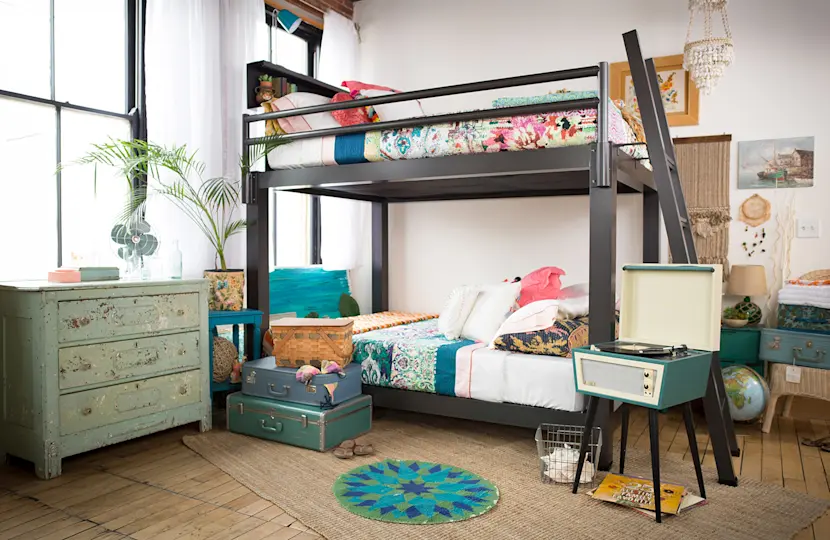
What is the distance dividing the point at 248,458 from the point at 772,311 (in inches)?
125

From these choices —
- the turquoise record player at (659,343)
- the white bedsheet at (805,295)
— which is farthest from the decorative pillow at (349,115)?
the white bedsheet at (805,295)

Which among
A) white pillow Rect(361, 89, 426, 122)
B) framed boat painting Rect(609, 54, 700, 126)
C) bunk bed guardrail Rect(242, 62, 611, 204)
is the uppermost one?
framed boat painting Rect(609, 54, 700, 126)

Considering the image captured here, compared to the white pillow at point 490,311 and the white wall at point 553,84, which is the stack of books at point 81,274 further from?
the white wall at point 553,84

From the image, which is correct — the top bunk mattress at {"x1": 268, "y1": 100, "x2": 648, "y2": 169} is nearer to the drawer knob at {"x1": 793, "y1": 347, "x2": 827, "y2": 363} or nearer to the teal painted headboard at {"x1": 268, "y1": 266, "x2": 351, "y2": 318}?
the teal painted headboard at {"x1": 268, "y1": 266, "x2": 351, "y2": 318}

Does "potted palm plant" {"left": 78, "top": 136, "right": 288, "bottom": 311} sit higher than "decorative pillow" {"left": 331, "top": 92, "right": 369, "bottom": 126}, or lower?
lower

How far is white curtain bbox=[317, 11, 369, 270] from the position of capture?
4.92m

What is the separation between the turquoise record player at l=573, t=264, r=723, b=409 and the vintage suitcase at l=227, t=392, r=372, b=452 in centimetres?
124

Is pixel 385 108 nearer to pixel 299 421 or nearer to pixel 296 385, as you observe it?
pixel 296 385

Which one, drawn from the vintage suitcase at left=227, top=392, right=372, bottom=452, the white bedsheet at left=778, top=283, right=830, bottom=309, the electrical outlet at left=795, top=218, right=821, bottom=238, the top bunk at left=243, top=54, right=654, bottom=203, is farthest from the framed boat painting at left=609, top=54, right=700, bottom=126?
the vintage suitcase at left=227, top=392, right=372, bottom=452

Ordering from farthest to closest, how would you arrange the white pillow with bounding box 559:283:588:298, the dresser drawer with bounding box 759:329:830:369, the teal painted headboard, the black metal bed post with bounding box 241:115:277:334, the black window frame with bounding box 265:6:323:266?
the black window frame with bounding box 265:6:323:266
the teal painted headboard
the black metal bed post with bounding box 241:115:277:334
the white pillow with bounding box 559:283:588:298
the dresser drawer with bounding box 759:329:830:369

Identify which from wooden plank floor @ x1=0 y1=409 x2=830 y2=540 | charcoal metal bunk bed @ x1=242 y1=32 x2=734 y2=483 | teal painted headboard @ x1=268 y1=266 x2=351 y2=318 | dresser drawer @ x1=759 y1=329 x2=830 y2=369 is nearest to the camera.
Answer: wooden plank floor @ x1=0 y1=409 x2=830 y2=540

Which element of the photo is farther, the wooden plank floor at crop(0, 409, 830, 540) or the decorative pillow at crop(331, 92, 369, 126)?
the decorative pillow at crop(331, 92, 369, 126)

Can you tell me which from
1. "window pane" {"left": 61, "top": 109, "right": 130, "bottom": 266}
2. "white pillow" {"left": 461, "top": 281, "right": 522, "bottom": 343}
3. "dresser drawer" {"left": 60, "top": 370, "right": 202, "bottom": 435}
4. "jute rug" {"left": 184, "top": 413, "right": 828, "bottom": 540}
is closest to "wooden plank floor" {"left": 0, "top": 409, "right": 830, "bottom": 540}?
"jute rug" {"left": 184, "top": 413, "right": 828, "bottom": 540}

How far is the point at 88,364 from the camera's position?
9.37 ft
